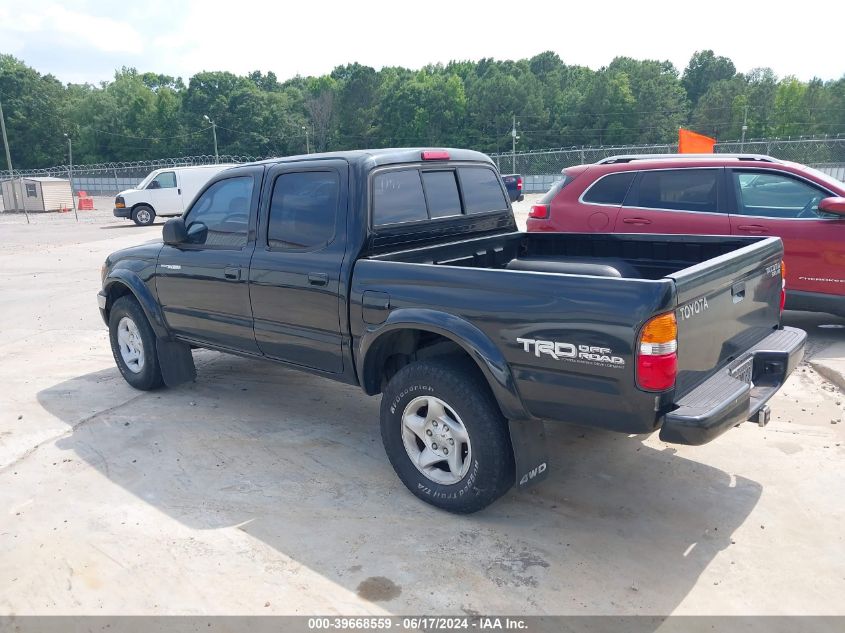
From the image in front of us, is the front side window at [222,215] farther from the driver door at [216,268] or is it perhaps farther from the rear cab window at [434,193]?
the rear cab window at [434,193]

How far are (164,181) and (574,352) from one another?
2384cm

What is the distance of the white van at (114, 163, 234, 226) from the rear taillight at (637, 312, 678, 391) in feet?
73.8

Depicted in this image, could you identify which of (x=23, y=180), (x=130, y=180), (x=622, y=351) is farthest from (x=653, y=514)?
(x=130, y=180)

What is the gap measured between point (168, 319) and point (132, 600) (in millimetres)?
2859

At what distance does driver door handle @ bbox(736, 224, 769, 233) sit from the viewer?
6.58 metres

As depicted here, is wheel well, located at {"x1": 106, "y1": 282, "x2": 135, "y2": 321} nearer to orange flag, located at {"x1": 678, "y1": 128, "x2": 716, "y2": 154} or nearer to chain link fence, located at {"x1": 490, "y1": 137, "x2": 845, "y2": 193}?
orange flag, located at {"x1": 678, "y1": 128, "x2": 716, "y2": 154}

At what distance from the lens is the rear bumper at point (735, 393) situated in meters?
2.93

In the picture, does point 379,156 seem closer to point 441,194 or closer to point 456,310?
point 441,194

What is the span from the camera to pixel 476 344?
11.2 ft

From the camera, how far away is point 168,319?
560 cm

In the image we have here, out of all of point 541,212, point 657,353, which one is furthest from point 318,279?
point 541,212

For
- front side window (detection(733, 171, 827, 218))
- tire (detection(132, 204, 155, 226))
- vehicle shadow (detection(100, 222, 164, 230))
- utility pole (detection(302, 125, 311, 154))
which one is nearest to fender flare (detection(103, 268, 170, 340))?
front side window (detection(733, 171, 827, 218))

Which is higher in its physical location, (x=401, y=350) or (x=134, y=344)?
(x=401, y=350)

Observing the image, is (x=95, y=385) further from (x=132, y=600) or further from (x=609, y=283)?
(x=609, y=283)
